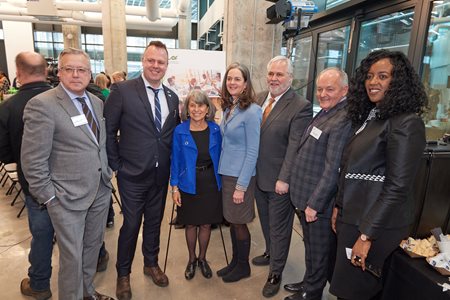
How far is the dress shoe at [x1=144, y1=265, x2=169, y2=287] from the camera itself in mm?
2289

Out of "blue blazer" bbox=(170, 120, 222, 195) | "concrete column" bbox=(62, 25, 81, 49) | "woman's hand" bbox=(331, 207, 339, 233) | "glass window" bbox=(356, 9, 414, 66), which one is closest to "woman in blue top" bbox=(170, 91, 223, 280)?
"blue blazer" bbox=(170, 120, 222, 195)

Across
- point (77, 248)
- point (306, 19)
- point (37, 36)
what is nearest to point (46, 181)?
point (77, 248)

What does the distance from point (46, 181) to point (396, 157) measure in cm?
176

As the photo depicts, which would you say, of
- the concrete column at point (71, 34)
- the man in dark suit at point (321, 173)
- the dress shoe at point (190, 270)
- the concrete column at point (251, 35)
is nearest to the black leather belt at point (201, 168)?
the man in dark suit at point (321, 173)

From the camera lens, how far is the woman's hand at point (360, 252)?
146cm

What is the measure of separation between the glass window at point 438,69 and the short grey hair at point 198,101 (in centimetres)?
239

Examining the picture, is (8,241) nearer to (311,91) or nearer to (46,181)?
(46,181)

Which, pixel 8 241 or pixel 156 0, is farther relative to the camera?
pixel 156 0

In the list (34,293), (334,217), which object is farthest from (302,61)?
(34,293)

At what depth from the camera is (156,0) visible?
9.22 metres

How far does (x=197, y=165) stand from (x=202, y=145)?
0.51 ft

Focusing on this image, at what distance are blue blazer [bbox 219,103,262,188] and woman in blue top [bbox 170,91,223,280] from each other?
0.35 ft

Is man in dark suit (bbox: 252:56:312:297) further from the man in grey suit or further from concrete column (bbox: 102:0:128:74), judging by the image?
concrete column (bbox: 102:0:128:74)

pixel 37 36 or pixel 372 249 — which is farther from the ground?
pixel 37 36
